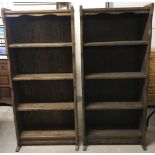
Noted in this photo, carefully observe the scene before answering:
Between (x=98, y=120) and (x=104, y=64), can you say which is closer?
(x=104, y=64)

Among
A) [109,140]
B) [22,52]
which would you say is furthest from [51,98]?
[109,140]

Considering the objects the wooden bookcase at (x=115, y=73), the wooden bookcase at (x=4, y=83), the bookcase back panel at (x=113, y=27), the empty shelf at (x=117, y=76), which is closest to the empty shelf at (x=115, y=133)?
the wooden bookcase at (x=115, y=73)

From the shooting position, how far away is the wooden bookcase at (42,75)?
2238mm

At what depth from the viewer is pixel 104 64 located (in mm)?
2428

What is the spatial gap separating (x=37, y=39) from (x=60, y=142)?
119cm

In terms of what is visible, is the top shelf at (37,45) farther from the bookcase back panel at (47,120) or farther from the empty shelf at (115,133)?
the empty shelf at (115,133)

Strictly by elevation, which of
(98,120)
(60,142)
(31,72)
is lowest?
(60,142)

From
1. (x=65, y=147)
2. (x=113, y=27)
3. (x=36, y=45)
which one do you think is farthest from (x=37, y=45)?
(x=65, y=147)

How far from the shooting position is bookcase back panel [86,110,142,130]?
2619 millimetres

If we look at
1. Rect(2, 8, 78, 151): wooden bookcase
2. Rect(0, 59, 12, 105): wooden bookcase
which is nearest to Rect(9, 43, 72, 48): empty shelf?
Rect(2, 8, 78, 151): wooden bookcase

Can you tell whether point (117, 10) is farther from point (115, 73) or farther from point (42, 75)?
point (42, 75)

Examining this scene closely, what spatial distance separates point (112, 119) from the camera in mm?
2654

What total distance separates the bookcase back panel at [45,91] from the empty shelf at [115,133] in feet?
1.49

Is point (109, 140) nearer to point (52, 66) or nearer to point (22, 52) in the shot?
point (52, 66)
